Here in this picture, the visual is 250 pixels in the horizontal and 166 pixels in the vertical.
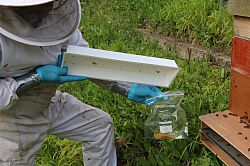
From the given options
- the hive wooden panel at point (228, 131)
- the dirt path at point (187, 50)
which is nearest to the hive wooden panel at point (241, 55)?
the hive wooden panel at point (228, 131)

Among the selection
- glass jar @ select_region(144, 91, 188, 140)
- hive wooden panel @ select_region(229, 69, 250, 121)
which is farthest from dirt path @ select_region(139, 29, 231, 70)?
glass jar @ select_region(144, 91, 188, 140)

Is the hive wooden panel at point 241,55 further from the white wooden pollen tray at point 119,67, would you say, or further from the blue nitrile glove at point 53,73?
the blue nitrile glove at point 53,73

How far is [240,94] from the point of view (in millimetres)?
2732

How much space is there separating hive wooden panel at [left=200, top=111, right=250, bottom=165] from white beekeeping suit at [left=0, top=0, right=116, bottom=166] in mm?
745

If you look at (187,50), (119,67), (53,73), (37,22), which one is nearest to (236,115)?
(119,67)

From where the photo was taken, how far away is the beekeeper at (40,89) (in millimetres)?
2361

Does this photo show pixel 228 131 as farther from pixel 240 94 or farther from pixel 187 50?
pixel 187 50

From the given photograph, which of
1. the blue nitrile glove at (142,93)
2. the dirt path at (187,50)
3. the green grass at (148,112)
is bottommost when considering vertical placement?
the green grass at (148,112)

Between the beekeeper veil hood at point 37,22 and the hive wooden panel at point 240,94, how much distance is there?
3.52ft

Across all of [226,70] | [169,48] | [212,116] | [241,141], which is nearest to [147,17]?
[169,48]

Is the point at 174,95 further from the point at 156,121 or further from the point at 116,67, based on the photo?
the point at 116,67

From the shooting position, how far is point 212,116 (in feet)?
9.37

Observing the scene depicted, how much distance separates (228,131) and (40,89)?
120cm

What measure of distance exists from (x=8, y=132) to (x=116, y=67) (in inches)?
31.6
